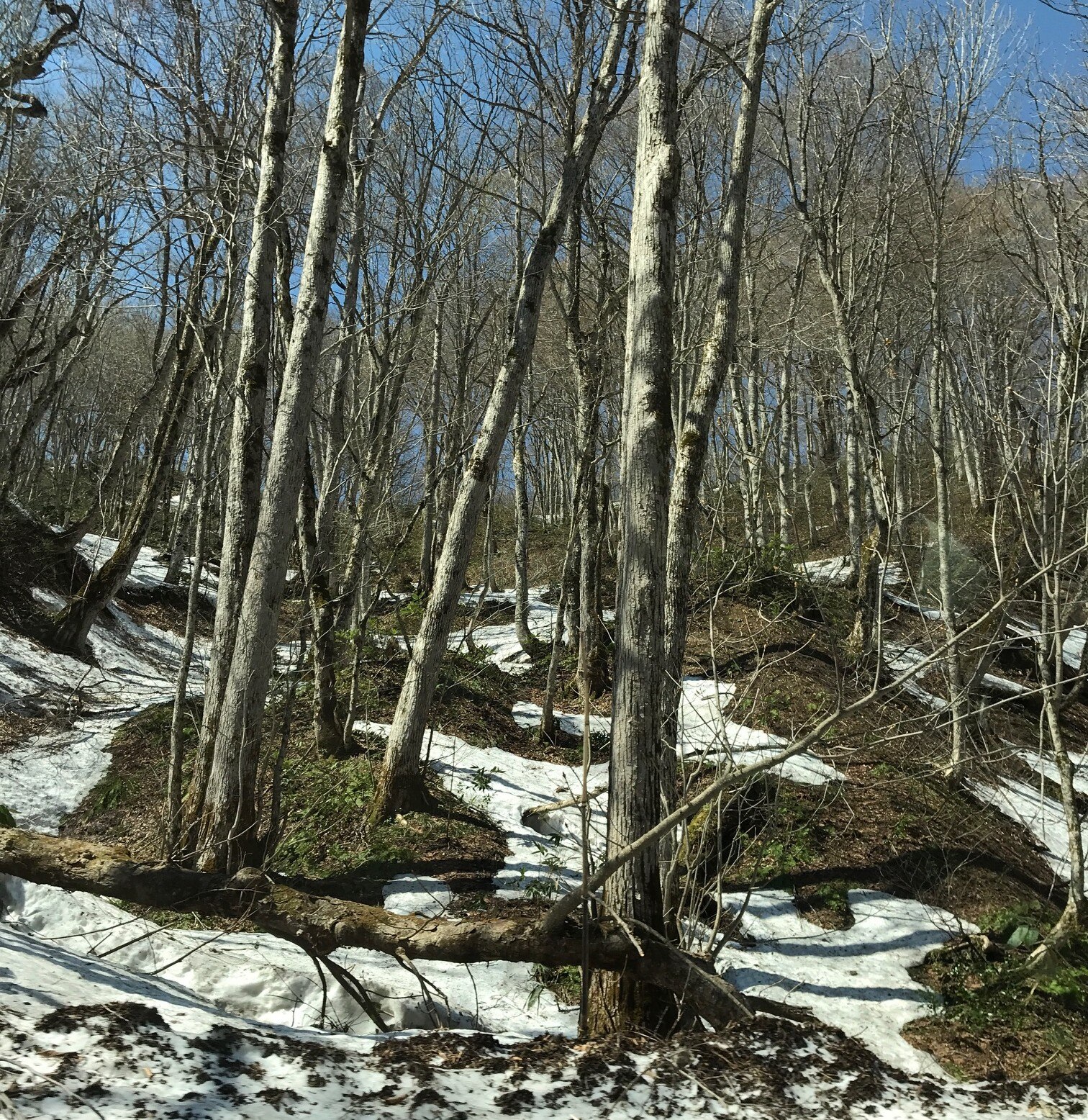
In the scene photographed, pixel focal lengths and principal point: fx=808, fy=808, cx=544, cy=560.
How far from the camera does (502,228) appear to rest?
→ 1482 cm

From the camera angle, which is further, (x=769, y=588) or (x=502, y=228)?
(x=502, y=228)

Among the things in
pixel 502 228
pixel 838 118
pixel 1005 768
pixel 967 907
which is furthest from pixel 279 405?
pixel 502 228

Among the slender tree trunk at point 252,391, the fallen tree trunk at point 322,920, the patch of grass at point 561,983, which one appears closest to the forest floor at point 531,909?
the patch of grass at point 561,983

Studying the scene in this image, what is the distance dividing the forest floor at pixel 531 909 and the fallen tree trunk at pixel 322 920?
0.27 meters

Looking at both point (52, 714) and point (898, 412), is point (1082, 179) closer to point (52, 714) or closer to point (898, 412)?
point (898, 412)

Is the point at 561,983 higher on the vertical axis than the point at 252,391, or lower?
lower

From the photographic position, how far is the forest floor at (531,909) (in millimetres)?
2703

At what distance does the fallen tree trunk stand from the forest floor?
266 millimetres

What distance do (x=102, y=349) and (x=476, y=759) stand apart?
23788 mm

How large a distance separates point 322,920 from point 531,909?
2.17m

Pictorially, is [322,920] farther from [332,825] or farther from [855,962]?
[855,962]

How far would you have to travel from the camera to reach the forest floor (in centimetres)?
270

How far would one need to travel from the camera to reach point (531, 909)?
5480mm

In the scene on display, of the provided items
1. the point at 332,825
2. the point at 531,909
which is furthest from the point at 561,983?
the point at 332,825
